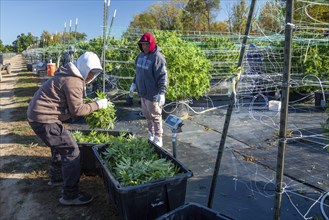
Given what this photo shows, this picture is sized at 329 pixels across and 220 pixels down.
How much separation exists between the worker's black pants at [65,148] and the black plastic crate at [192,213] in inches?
61.1

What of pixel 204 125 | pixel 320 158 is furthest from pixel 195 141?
pixel 320 158

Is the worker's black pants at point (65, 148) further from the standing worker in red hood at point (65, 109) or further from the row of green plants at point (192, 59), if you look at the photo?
the row of green plants at point (192, 59)

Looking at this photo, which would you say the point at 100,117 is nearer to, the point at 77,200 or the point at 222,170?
the point at 77,200

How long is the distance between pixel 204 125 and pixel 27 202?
412cm

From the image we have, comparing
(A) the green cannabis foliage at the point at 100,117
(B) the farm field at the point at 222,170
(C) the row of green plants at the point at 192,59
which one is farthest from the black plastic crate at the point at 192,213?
(C) the row of green plants at the point at 192,59

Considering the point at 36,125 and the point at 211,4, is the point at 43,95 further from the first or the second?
the point at 211,4

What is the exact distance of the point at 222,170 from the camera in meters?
4.25

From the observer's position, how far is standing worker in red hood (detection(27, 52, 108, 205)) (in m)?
3.26

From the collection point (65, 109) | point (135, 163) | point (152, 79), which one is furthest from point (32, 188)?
point (152, 79)

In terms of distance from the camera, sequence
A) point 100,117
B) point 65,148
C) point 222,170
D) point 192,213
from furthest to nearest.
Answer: point 100,117, point 222,170, point 65,148, point 192,213

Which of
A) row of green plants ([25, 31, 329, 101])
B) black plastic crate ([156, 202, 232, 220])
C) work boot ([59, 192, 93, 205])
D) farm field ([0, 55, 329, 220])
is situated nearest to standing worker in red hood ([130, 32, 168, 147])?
farm field ([0, 55, 329, 220])

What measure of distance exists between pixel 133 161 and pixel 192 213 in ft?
3.45

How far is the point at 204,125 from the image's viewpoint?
22.2 feet

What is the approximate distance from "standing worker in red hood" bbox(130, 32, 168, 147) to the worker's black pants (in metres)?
1.57
